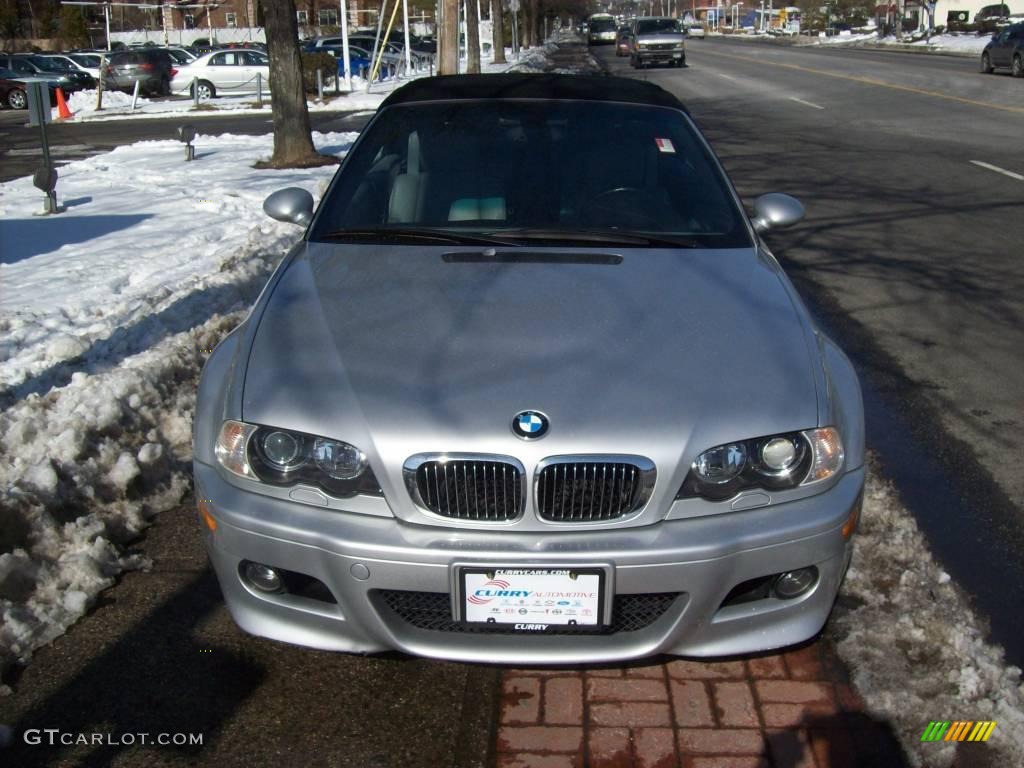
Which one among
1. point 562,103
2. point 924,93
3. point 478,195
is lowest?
point 924,93

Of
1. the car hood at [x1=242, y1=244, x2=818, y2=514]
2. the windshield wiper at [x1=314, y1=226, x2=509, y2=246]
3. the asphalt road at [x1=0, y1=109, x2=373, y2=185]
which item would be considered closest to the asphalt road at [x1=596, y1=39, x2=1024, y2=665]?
the car hood at [x1=242, y1=244, x2=818, y2=514]

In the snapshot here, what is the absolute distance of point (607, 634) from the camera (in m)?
2.96

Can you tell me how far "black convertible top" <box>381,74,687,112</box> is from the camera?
475 cm

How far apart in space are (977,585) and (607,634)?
161 cm

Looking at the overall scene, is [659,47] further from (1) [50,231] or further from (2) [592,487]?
(2) [592,487]

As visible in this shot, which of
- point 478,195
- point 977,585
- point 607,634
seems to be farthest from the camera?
point 478,195

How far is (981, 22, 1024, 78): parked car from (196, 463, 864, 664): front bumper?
30.8 meters

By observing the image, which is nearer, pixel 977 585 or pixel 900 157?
pixel 977 585

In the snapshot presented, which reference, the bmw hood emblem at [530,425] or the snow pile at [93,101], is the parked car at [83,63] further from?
the bmw hood emblem at [530,425]

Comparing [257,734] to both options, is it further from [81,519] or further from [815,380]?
[815,380]

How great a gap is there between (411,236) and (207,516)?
4.59ft

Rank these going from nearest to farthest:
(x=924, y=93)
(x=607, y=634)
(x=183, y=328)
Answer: (x=607, y=634) → (x=183, y=328) → (x=924, y=93)

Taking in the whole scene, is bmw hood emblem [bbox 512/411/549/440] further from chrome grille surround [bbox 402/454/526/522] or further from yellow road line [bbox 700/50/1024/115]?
yellow road line [bbox 700/50/1024/115]

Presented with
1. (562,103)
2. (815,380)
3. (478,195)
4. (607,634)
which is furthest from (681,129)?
(607,634)
